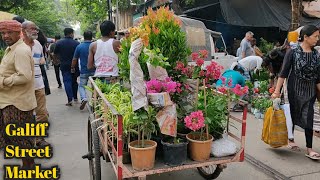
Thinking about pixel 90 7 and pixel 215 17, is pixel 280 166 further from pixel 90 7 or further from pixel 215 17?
pixel 90 7

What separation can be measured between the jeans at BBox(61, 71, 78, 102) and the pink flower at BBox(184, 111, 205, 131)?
18.5 ft

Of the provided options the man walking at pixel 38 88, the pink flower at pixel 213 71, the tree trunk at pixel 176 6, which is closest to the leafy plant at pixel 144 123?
the pink flower at pixel 213 71

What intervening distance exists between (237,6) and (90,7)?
576 inches

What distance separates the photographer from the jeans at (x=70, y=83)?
25.7 feet

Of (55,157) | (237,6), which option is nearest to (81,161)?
(55,157)

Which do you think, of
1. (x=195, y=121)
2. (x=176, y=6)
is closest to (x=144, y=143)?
(x=195, y=121)

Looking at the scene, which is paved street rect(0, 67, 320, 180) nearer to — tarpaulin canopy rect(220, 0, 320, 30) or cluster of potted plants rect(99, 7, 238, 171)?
cluster of potted plants rect(99, 7, 238, 171)

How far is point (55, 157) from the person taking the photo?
181 inches

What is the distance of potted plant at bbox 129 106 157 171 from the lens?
8.63 feet

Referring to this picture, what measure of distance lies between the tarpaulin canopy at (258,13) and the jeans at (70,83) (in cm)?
639

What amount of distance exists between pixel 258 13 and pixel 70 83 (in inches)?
304

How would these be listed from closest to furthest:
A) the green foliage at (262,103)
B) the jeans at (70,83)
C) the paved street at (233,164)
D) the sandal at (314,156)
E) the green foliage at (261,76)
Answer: the paved street at (233,164) → the sandal at (314,156) → the green foliage at (262,103) → the jeans at (70,83) → the green foliage at (261,76)

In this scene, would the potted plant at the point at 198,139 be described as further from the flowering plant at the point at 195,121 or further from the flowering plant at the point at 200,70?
the flowering plant at the point at 200,70

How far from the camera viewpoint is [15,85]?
342 cm
